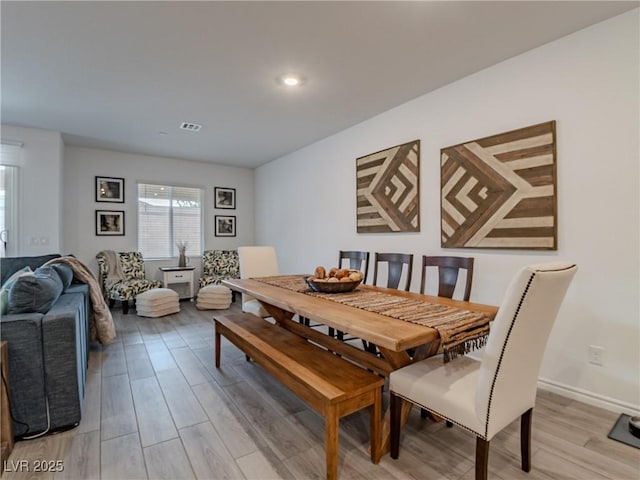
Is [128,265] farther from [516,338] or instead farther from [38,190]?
[516,338]

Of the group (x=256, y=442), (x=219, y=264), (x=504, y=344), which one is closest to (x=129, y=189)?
(x=219, y=264)

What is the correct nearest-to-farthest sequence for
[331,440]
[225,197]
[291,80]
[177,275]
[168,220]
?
[331,440] < [291,80] < [177,275] < [168,220] < [225,197]

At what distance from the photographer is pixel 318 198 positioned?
470cm

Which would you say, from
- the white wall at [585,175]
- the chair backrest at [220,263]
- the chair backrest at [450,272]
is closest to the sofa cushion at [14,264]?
the chair backrest at [220,263]

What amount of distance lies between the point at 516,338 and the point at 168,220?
226 inches

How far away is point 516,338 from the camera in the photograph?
4.06 feet

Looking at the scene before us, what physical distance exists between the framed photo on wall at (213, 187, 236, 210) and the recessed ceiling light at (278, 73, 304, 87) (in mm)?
3668

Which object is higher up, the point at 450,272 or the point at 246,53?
the point at 246,53

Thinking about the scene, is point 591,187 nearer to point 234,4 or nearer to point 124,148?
point 234,4

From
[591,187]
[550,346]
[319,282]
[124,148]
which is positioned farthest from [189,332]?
[591,187]

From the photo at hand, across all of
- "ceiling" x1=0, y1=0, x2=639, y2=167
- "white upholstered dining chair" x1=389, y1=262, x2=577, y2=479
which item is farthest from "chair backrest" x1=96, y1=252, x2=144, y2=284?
"white upholstered dining chair" x1=389, y1=262, x2=577, y2=479

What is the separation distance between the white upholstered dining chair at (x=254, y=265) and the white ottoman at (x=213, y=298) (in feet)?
5.19

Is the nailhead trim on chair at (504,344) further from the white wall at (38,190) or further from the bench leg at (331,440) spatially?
the white wall at (38,190)

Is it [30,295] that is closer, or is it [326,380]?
[326,380]
